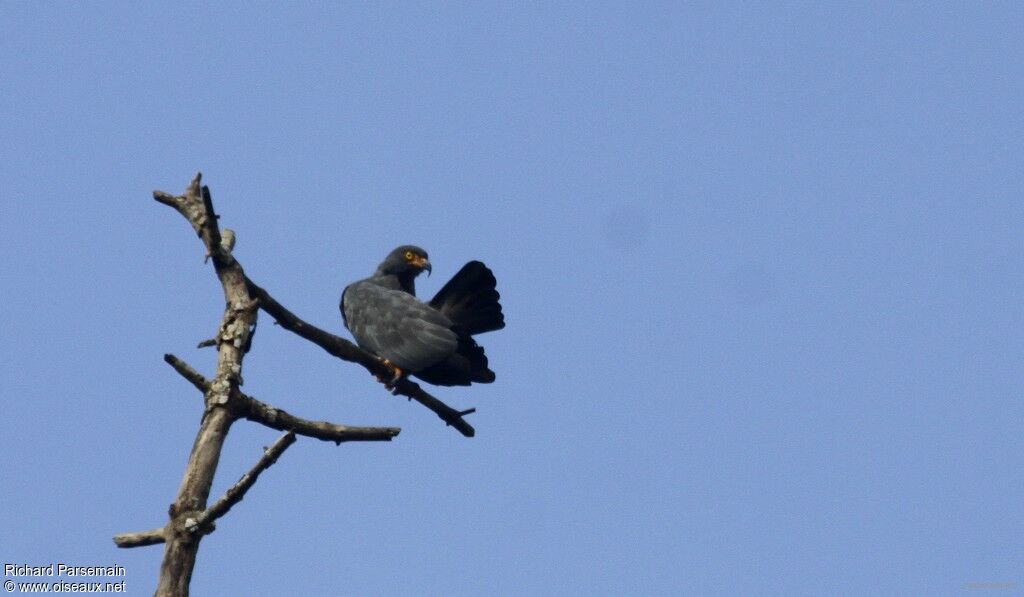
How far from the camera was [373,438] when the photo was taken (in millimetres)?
7098

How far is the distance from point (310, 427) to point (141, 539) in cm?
114

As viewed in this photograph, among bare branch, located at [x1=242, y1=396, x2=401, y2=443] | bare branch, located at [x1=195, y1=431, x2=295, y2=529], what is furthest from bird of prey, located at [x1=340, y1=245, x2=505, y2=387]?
bare branch, located at [x1=195, y1=431, x2=295, y2=529]

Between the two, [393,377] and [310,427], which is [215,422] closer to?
[310,427]

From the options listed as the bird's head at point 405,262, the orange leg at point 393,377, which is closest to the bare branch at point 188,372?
the orange leg at point 393,377

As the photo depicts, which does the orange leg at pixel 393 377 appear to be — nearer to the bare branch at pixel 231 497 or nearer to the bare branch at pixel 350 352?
the bare branch at pixel 350 352

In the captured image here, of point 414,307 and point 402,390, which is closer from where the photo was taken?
point 402,390

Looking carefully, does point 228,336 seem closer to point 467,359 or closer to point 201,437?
point 201,437

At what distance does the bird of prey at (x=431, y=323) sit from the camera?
32.4 ft

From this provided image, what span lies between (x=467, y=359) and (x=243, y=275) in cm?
321

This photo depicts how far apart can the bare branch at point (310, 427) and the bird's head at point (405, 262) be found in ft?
16.7

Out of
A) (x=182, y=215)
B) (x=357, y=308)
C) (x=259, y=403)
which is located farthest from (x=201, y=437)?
(x=357, y=308)

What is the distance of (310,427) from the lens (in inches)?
271

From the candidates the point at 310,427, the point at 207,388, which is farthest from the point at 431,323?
the point at 207,388

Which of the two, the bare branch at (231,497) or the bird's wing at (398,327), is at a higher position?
the bird's wing at (398,327)
